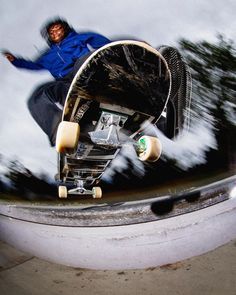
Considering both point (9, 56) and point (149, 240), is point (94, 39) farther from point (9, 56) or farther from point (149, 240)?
point (149, 240)

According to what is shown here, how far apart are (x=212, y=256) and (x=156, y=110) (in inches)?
66.3

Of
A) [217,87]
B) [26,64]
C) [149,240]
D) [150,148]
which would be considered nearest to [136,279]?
[149,240]

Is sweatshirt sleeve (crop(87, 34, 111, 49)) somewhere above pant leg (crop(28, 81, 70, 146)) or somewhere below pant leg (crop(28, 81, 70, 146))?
above

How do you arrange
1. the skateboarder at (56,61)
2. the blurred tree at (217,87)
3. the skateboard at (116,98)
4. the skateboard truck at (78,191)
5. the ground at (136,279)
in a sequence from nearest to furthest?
the ground at (136,279), the skateboard at (116,98), the skateboarder at (56,61), the skateboard truck at (78,191), the blurred tree at (217,87)

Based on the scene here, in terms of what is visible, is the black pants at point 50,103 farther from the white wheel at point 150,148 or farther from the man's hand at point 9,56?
the white wheel at point 150,148

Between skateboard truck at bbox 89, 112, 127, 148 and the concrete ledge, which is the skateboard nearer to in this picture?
skateboard truck at bbox 89, 112, 127, 148

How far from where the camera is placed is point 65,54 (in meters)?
2.93

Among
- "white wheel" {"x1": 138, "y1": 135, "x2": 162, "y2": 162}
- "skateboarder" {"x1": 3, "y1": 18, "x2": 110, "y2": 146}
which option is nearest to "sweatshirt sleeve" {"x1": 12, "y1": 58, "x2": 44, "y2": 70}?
"skateboarder" {"x1": 3, "y1": 18, "x2": 110, "y2": 146}

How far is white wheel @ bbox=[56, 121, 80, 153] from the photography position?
7.36 ft

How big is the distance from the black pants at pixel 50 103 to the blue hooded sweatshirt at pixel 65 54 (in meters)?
0.15

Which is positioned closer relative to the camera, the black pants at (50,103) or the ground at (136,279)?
the ground at (136,279)

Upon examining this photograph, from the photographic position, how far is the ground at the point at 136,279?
6.74ft

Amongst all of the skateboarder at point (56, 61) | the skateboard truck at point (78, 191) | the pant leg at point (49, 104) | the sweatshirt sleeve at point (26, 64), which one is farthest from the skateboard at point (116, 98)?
the skateboard truck at point (78, 191)

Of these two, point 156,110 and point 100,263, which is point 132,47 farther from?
point 100,263
